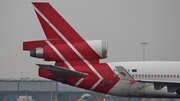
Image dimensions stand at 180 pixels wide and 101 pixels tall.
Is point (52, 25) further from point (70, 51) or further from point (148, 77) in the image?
point (148, 77)

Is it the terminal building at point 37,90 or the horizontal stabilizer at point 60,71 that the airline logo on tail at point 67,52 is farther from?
the terminal building at point 37,90

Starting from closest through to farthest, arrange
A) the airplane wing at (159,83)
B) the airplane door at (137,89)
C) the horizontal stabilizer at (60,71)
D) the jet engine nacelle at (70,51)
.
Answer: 1. the airplane wing at (159,83)
2. the horizontal stabilizer at (60,71)
3. the jet engine nacelle at (70,51)
4. the airplane door at (137,89)

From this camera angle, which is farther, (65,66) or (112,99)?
(112,99)

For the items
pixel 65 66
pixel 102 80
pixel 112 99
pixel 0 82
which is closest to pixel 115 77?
pixel 102 80

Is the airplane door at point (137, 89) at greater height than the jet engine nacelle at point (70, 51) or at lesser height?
lesser

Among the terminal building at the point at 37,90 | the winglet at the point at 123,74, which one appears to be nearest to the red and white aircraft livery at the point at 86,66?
the winglet at the point at 123,74

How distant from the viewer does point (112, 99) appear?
6800 cm

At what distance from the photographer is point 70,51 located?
4253cm

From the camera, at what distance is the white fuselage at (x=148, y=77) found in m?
42.0

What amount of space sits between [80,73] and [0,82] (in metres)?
39.7

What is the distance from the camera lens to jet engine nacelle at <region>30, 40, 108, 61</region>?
137 ft

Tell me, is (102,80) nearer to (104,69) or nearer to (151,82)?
(104,69)

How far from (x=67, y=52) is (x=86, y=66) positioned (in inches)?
68.4

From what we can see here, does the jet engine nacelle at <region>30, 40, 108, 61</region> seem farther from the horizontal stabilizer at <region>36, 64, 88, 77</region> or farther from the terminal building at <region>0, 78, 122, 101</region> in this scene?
the terminal building at <region>0, 78, 122, 101</region>
